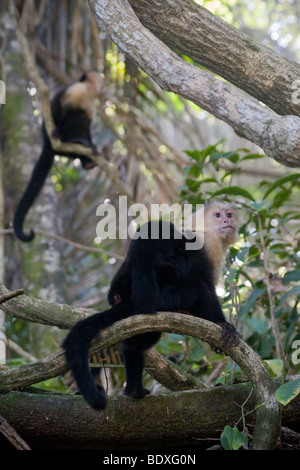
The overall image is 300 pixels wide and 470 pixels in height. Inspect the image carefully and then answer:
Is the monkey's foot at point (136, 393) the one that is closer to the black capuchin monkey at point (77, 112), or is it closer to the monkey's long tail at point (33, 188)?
the monkey's long tail at point (33, 188)

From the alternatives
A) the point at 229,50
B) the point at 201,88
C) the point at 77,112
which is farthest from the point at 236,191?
the point at 77,112

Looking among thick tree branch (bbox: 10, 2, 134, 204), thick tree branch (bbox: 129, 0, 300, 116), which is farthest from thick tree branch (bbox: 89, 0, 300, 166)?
thick tree branch (bbox: 10, 2, 134, 204)

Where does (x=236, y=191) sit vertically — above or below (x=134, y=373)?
above

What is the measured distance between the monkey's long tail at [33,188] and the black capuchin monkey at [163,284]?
2.19 meters

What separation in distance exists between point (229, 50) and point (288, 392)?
73.3 inches

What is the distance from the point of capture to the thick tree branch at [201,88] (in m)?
2.70

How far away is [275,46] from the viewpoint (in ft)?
34.4

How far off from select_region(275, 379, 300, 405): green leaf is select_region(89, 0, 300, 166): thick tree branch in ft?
3.47

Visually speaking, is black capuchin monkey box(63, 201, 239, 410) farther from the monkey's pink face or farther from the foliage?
the foliage

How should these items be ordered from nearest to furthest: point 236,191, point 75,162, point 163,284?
point 163,284 < point 236,191 < point 75,162

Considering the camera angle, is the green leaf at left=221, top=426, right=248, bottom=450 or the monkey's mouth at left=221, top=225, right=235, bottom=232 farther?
the monkey's mouth at left=221, top=225, right=235, bottom=232

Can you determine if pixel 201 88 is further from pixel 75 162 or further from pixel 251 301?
pixel 75 162

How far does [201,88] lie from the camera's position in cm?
290

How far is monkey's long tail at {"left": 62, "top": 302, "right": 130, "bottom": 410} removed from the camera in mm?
2871
